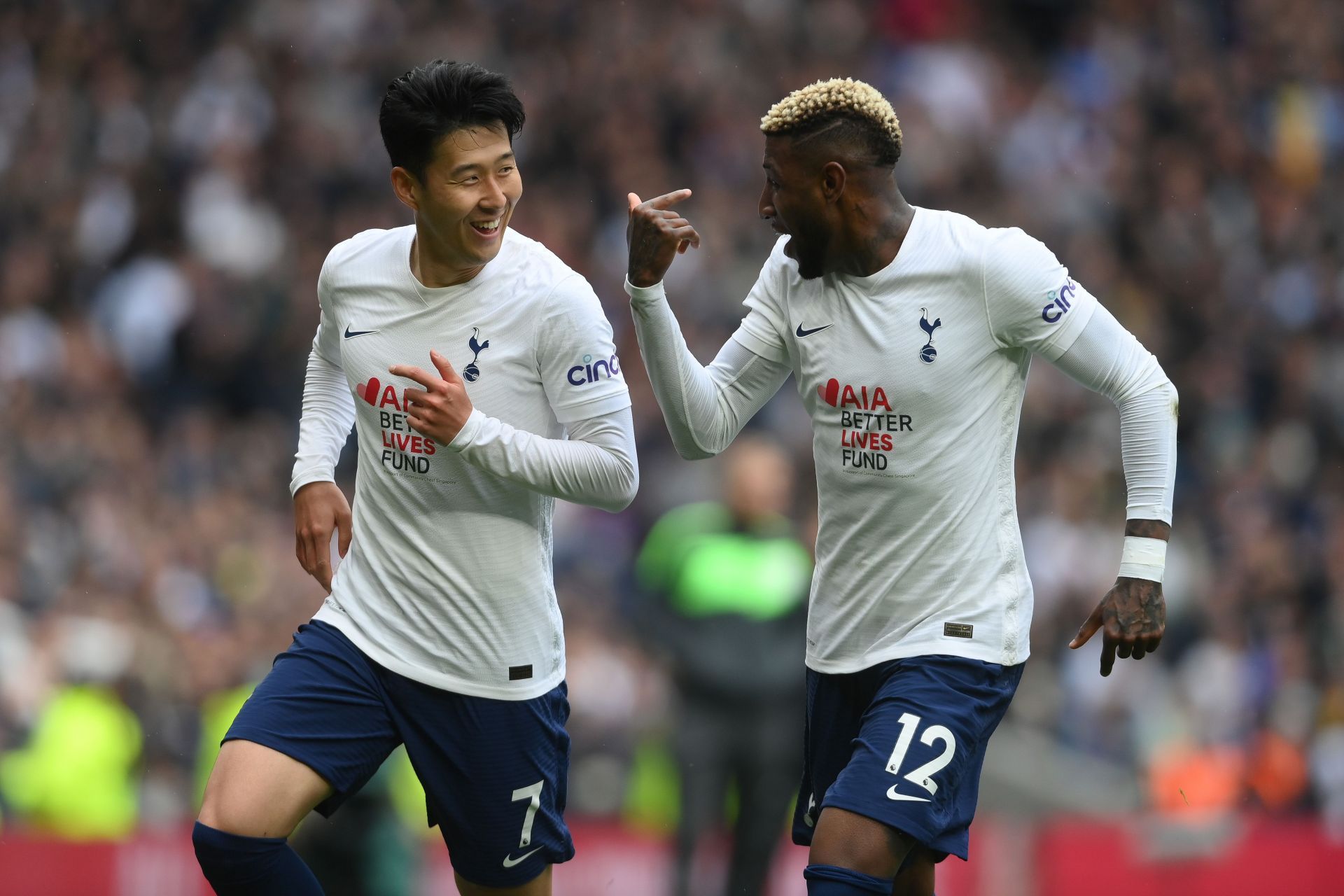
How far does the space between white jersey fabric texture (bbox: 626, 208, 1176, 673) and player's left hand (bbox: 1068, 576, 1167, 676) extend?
0.71ft

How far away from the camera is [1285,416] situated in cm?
1377

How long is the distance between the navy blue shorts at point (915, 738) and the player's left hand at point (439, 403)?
1250mm

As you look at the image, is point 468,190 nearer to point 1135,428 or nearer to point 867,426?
point 867,426

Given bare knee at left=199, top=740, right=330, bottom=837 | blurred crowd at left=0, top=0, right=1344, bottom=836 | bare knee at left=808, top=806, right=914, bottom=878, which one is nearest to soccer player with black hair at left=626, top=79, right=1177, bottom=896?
bare knee at left=808, top=806, right=914, bottom=878

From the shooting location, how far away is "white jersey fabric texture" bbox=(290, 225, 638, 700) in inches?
189

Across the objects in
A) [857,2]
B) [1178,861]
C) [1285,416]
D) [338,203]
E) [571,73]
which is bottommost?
[1178,861]

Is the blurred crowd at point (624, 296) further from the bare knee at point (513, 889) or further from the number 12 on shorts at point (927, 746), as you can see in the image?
the number 12 on shorts at point (927, 746)

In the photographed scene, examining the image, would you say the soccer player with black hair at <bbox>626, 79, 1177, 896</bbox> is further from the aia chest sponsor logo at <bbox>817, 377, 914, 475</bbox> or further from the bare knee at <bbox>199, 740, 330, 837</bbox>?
the bare knee at <bbox>199, 740, 330, 837</bbox>

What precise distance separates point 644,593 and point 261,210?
5.50m

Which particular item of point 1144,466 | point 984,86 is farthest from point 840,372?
point 984,86

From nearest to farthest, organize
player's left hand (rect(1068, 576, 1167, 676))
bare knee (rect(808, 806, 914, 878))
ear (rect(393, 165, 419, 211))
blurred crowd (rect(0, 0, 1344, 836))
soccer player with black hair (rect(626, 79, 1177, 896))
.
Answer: bare knee (rect(808, 806, 914, 878)), player's left hand (rect(1068, 576, 1167, 676)), soccer player with black hair (rect(626, 79, 1177, 896)), ear (rect(393, 165, 419, 211)), blurred crowd (rect(0, 0, 1344, 836))

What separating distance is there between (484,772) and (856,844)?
3.31ft

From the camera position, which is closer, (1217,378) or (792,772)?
(792,772)

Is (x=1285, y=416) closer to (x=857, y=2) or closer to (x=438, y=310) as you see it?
(x=857, y=2)
